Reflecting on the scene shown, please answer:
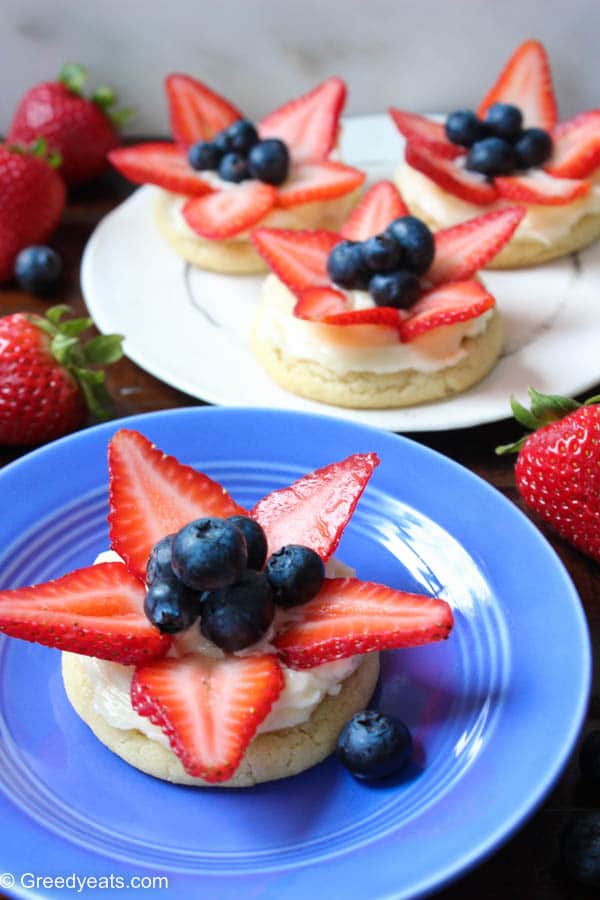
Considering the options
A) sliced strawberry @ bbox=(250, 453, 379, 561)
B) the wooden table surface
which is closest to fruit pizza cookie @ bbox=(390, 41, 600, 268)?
the wooden table surface

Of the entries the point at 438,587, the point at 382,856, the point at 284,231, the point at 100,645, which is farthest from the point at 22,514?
the point at 284,231

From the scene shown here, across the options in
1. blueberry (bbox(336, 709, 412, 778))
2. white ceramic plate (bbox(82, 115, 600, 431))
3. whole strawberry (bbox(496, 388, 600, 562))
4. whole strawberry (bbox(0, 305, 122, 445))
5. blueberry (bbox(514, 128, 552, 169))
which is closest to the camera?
blueberry (bbox(336, 709, 412, 778))

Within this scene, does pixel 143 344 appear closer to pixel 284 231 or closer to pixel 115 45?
pixel 284 231

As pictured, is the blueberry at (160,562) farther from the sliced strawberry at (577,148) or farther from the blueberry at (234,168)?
the sliced strawberry at (577,148)

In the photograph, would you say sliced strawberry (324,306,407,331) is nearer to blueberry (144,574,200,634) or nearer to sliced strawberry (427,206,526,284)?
sliced strawberry (427,206,526,284)

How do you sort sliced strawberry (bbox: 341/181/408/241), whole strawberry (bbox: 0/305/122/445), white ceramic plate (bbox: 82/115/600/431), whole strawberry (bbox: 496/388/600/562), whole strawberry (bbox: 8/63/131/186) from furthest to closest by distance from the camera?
1. whole strawberry (bbox: 8/63/131/186)
2. sliced strawberry (bbox: 341/181/408/241)
3. white ceramic plate (bbox: 82/115/600/431)
4. whole strawberry (bbox: 0/305/122/445)
5. whole strawberry (bbox: 496/388/600/562)

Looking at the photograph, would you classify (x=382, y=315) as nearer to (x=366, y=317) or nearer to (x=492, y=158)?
(x=366, y=317)

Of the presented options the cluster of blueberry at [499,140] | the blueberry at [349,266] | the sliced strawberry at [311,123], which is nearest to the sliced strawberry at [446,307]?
the blueberry at [349,266]
